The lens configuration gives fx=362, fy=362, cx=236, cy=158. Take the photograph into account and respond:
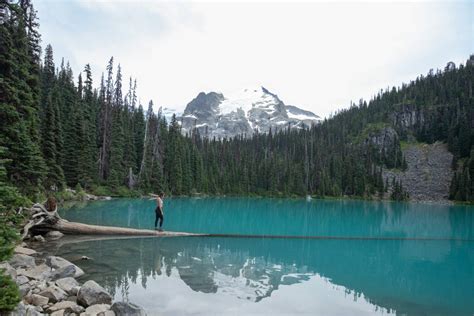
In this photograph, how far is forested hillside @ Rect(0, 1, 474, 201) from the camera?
2100 cm

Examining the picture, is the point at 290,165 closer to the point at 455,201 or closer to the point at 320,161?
the point at 320,161

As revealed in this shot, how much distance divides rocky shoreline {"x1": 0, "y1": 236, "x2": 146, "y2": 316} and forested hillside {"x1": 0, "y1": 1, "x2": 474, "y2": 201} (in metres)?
3.94

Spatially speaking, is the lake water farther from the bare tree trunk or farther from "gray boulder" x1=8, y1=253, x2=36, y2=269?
"gray boulder" x1=8, y1=253, x2=36, y2=269

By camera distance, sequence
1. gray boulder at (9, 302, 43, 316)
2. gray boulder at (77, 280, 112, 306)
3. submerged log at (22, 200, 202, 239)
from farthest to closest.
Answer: submerged log at (22, 200, 202, 239)
gray boulder at (77, 280, 112, 306)
gray boulder at (9, 302, 43, 316)

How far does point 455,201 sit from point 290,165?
161ft

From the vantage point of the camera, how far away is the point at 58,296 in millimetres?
10172

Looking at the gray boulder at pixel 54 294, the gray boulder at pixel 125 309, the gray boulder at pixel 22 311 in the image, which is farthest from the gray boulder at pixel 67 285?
the gray boulder at pixel 22 311

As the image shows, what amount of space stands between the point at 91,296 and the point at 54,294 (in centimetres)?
99

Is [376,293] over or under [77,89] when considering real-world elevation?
under

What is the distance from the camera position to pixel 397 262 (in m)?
21.2

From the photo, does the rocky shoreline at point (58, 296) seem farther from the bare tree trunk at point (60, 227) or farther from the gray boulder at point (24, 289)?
the bare tree trunk at point (60, 227)

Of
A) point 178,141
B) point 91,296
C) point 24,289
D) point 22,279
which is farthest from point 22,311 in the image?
point 178,141

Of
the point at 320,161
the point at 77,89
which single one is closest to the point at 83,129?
the point at 77,89

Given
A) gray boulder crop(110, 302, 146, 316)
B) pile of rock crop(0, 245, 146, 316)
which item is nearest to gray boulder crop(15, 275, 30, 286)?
pile of rock crop(0, 245, 146, 316)
